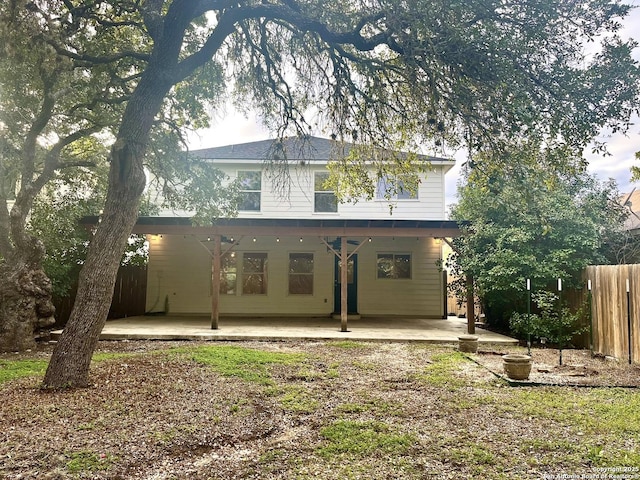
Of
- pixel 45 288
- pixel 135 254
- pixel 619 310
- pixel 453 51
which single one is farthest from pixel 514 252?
pixel 135 254

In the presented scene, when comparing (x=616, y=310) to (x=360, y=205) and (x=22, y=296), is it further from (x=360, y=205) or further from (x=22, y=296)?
(x=22, y=296)

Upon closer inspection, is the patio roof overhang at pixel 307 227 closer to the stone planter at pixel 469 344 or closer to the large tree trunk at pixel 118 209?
the stone planter at pixel 469 344

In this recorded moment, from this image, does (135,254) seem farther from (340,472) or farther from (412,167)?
(340,472)

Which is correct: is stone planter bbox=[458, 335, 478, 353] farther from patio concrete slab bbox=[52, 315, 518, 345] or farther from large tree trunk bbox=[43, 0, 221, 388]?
large tree trunk bbox=[43, 0, 221, 388]

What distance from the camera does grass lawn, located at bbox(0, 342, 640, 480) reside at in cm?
321

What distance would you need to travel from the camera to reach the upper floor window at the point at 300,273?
543 inches

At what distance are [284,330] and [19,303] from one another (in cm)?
523

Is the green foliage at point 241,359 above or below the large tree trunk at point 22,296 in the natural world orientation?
below

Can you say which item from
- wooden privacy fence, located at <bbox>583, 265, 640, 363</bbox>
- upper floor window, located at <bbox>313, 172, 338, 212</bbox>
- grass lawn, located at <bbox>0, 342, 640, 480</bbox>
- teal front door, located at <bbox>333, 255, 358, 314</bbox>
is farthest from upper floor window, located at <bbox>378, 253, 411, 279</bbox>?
grass lawn, located at <bbox>0, 342, 640, 480</bbox>

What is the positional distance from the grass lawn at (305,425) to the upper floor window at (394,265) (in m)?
7.19

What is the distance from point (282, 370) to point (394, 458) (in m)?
3.27

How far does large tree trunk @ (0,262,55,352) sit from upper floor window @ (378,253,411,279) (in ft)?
29.3

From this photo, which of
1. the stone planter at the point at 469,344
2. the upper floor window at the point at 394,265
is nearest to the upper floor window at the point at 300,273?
the upper floor window at the point at 394,265

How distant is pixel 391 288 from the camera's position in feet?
45.2
